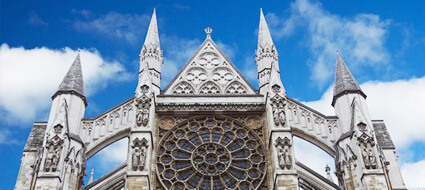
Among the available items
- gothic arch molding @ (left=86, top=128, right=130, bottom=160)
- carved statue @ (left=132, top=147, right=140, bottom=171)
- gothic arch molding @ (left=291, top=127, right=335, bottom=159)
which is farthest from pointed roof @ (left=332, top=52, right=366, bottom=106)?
gothic arch molding @ (left=86, top=128, right=130, bottom=160)

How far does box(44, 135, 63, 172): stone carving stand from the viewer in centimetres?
1662

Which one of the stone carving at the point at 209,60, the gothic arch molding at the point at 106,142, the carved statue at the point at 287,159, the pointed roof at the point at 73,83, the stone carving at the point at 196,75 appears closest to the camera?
the carved statue at the point at 287,159

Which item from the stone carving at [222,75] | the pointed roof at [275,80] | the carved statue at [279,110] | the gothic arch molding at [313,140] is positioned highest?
→ the stone carving at [222,75]

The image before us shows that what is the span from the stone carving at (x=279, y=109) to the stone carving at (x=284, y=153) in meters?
0.75

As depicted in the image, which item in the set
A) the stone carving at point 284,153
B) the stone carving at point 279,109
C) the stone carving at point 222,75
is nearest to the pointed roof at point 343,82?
the stone carving at point 279,109

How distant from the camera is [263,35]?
22344 mm

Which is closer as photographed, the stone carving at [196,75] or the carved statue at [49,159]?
the carved statue at [49,159]

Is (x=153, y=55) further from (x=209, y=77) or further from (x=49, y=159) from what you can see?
(x=49, y=159)

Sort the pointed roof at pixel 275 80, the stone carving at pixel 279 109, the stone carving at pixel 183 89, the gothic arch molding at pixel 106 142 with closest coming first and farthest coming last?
the stone carving at pixel 279 109 → the gothic arch molding at pixel 106 142 → the pointed roof at pixel 275 80 → the stone carving at pixel 183 89

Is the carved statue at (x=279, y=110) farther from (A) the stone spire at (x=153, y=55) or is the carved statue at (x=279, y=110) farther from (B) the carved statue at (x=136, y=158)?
(B) the carved statue at (x=136, y=158)

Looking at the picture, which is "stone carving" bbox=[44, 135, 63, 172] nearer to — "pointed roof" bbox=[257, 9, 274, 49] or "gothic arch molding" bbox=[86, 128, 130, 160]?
"gothic arch molding" bbox=[86, 128, 130, 160]

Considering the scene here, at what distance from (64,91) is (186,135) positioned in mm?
4726

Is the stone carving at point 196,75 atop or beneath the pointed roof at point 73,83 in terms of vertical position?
atop

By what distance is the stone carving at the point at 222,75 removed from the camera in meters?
21.5
